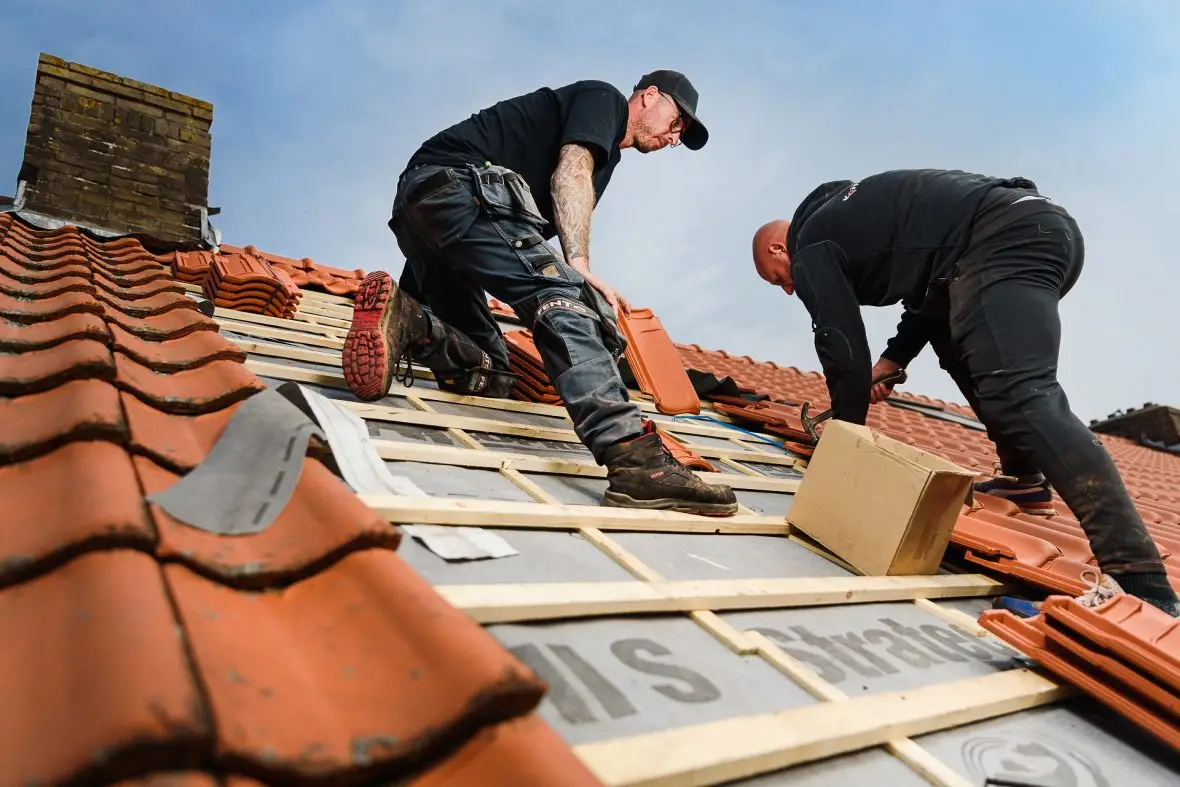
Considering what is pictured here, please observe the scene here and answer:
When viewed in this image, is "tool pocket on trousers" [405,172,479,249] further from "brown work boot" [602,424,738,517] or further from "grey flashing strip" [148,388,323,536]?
"grey flashing strip" [148,388,323,536]

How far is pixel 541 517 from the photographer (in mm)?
1834

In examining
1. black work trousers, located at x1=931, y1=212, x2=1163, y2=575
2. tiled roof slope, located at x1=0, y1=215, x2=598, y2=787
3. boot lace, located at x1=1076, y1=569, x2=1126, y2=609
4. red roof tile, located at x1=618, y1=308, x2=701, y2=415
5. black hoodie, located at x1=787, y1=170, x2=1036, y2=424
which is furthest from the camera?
red roof tile, located at x1=618, y1=308, x2=701, y2=415


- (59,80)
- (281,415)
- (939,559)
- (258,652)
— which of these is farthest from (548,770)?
(59,80)

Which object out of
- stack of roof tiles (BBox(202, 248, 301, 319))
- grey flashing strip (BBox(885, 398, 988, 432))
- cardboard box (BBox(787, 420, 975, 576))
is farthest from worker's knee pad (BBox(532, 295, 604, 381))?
grey flashing strip (BBox(885, 398, 988, 432))

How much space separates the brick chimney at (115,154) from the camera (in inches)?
262

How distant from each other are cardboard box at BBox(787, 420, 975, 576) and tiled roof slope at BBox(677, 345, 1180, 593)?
35cm

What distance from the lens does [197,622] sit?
75 centimetres

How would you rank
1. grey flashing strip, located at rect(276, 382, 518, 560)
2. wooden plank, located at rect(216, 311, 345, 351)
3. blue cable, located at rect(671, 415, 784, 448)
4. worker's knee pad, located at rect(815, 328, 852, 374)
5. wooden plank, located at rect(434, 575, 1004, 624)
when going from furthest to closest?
blue cable, located at rect(671, 415, 784, 448) < wooden plank, located at rect(216, 311, 345, 351) < worker's knee pad, located at rect(815, 328, 852, 374) < grey flashing strip, located at rect(276, 382, 518, 560) < wooden plank, located at rect(434, 575, 1004, 624)

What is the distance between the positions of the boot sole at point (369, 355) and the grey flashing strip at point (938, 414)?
694 centimetres

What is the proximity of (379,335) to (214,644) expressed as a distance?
2.11m

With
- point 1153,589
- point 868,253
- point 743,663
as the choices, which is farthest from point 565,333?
point 1153,589

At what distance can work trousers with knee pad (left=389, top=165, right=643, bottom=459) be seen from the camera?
2412 millimetres

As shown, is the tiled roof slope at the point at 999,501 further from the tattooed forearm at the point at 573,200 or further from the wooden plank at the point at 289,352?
the wooden plank at the point at 289,352

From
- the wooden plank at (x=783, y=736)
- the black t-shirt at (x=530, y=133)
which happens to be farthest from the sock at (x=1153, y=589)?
the black t-shirt at (x=530, y=133)
